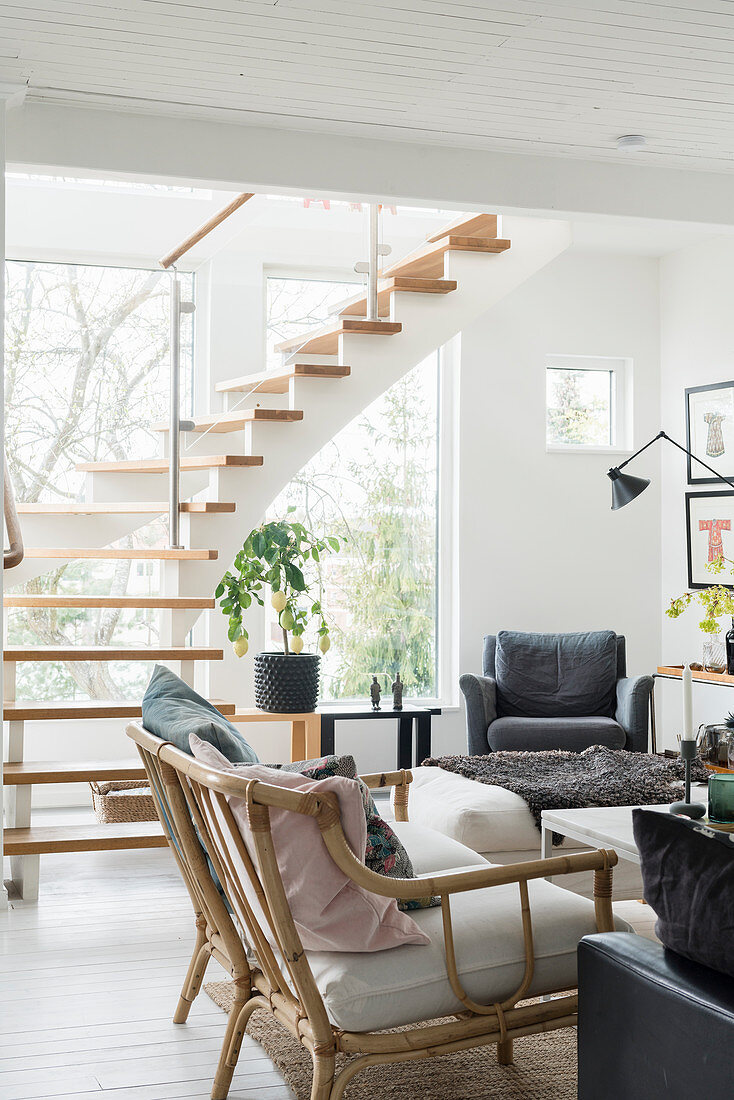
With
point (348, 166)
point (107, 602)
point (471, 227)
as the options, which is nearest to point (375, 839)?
point (107, 602)

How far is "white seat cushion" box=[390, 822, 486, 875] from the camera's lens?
2.86 metres

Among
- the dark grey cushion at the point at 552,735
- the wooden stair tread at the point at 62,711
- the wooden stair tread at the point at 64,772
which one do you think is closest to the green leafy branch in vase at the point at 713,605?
the dark grey cushion at the point at 552,735

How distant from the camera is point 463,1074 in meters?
2.65

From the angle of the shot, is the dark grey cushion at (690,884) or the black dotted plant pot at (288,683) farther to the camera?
the black dotted plant pot at (288,683)

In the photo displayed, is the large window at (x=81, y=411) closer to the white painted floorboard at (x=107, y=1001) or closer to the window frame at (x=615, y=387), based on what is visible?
the white painted floorboard at (x=107, y=1001)

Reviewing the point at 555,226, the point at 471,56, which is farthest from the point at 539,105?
the point at 555,226

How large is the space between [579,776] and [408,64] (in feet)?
8.35

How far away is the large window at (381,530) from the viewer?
643 cm

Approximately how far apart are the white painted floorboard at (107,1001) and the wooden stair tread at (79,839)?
0.19 meters

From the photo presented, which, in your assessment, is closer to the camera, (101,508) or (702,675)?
(101,508)

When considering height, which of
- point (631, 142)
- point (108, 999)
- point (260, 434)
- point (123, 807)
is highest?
point (631, 142)

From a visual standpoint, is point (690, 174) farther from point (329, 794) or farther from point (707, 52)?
point (329, 794)

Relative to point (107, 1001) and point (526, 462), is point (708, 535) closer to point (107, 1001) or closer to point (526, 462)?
point (526, 462)

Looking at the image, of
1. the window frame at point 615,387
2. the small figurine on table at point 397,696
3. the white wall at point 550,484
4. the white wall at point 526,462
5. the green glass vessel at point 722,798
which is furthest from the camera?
the window frame at point 615,387
